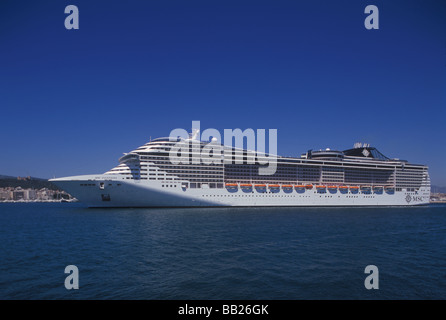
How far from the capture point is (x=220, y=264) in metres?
15.6

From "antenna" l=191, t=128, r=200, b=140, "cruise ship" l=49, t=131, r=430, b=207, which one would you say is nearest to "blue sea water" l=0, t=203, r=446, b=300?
"cruise ship" l=49, t=131, r=430, b=207

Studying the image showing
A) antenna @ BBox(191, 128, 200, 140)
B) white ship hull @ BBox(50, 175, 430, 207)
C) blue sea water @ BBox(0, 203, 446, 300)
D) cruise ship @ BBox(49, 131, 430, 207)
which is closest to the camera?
blue sea water @ BBox(0, 203, 446, 300)

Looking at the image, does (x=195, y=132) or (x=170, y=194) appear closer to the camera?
(x=170, y=194)

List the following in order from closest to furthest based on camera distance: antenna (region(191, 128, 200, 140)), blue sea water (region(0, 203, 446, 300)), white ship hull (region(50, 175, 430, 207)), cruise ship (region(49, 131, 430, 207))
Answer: blue sea water (region(0, 203, 446, 300))
white ship hull (region(50, 175, 430, 207))
cruise ship (region(49, 131, 430, 207))
antenna (region(191, 128, 200, 140))

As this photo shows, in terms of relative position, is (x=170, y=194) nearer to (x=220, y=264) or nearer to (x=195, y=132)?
(x=195, y=132)

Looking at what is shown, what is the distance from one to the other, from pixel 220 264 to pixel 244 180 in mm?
44414

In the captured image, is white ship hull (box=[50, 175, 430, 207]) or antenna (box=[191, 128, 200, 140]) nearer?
white ship hull (box=[50, 175, 430, 207])

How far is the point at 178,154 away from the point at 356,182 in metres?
50.3

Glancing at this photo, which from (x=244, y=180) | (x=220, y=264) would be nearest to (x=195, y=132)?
(x=244, y=180)

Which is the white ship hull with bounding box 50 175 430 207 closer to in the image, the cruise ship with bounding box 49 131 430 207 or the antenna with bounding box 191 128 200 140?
the cruise ship with bounding box 49 131 430 207

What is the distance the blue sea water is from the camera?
465 inches

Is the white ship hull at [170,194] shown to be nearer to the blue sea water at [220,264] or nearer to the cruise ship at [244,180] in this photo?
the cruise ship at [244,180]
